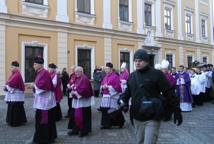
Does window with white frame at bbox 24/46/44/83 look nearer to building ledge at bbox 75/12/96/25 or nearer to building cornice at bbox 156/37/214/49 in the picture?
building ledge at bbox 75/12/96/25

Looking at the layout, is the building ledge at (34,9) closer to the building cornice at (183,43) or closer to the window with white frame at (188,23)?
the building cornice at (183,43)

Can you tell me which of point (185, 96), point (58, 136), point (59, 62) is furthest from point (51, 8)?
point (58, 136)

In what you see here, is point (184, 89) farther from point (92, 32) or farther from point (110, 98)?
point (92, 32)

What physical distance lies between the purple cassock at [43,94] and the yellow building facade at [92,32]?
33.7 ft

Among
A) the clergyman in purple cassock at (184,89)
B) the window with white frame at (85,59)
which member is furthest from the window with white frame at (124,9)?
the clergyman in purple cassock at (184,89)

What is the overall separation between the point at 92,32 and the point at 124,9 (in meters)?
4.39

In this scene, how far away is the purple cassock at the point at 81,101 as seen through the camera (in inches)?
362

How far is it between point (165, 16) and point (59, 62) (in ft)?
45.6

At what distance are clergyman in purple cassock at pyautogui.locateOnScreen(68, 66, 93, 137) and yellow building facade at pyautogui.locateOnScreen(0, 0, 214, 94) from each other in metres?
9.65

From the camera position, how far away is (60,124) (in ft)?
36.4

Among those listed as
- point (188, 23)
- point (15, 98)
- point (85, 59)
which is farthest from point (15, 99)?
point (188, 23)

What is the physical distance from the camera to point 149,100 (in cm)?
520

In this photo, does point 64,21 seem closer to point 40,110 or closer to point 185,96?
point 185,96

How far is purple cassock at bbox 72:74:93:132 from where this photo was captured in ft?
30.2
